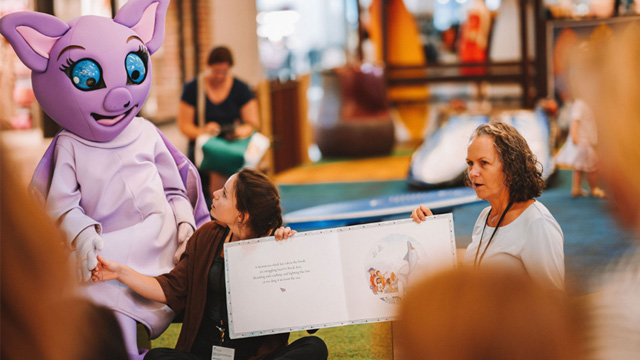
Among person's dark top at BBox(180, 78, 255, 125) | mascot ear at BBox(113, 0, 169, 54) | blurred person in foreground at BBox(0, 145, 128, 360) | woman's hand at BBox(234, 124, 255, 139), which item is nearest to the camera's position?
blurred person in foreground at BBox(0, 145, 128, 360)

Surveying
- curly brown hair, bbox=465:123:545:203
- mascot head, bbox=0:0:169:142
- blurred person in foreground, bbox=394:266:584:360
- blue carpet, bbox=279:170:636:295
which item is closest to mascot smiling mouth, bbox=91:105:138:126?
mascot head, bbox=0:0:169:142

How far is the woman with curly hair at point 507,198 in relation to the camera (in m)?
2.27

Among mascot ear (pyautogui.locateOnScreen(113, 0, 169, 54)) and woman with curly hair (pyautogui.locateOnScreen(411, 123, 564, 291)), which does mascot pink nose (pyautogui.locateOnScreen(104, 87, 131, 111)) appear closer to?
mascot ear (pyautogui.locateOnScreen(113, 0, 169, 54))

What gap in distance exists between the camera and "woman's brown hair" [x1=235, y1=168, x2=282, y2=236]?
2.50m

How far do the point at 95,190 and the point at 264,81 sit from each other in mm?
5730

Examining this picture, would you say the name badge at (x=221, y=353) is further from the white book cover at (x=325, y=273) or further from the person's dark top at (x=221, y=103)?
the person's dark top at (x=221, y=103)

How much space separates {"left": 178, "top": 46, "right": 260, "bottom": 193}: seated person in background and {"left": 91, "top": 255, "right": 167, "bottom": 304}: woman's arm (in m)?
2.57

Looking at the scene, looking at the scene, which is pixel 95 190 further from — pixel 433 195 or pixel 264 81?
pixel 264 81

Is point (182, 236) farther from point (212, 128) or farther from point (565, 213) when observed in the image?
point (565, 213)

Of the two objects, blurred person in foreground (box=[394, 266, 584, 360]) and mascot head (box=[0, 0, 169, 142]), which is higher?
mascot head (box=[0, 0, 169, 142])

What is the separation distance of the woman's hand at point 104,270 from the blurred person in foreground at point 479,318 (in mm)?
A: 1551

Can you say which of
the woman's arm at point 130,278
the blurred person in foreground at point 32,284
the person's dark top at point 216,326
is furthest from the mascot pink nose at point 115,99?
the blurred person in foreground at point 32,284

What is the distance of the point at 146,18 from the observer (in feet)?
9.70

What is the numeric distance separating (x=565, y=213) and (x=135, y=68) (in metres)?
3.97
